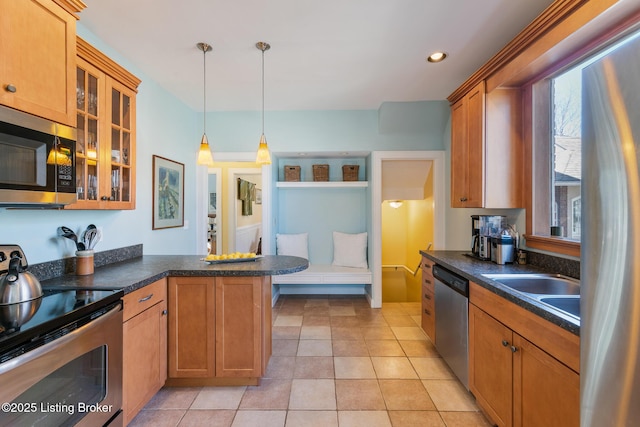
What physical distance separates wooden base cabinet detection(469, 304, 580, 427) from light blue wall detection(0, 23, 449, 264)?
2.53 metres

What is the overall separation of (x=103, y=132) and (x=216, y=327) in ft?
5.08

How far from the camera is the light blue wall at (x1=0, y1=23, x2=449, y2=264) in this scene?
286cm

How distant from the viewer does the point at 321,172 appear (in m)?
4.34

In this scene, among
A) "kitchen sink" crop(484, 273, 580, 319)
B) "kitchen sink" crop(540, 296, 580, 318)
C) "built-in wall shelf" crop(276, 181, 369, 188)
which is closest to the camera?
"kitchen sink" crop(540, 296, 580, 318)

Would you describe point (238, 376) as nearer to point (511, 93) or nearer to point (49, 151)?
point (49, 151)

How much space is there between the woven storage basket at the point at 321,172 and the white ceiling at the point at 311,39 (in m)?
1.20

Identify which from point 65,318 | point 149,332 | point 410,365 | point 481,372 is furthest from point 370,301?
point 65,318

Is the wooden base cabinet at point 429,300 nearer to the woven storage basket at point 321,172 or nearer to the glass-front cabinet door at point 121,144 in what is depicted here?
the woven storage basket at point 321,172

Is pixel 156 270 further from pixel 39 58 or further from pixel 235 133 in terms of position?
pixel 235 133

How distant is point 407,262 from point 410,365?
3796 millimetres

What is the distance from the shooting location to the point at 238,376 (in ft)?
7.16

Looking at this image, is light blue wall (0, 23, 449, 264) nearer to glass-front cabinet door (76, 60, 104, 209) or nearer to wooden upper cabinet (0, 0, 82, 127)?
glass-front cabinet door (76, 60, 104, 209)

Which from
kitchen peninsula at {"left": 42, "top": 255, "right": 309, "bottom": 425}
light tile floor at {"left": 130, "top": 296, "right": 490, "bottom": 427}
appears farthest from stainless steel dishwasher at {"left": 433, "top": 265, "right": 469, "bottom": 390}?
kitchen peninsula at {"left": 42, "top": 255, "right": 309, "bottom": 425}

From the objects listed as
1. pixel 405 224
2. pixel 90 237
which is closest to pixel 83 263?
pixel 90 237
